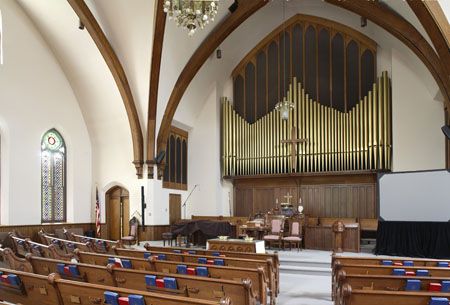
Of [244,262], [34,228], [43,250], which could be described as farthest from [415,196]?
[34,228]

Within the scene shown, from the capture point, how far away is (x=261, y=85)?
47.5 ft

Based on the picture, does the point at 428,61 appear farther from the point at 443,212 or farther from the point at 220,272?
the point at 220,272

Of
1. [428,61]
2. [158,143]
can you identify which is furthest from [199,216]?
[428,61]

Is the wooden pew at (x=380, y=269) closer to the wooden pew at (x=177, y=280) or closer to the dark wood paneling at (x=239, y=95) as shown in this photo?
the wooden pew at (x=177, y=280)

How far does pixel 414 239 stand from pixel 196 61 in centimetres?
761

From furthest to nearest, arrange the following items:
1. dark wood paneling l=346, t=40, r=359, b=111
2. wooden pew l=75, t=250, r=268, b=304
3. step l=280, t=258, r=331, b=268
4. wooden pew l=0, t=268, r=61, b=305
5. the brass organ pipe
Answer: dark wood paneling l=346, t=40, r=359, b=111, the brass organ pipe, step l=280, t=258, r=331, b=268, wooden pew l=75, t=250, r=268, b=304, wooden pew l=0, t=268, r=61, b=305

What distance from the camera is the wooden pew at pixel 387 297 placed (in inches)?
141

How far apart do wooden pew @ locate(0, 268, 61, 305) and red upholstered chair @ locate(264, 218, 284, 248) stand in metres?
7.14

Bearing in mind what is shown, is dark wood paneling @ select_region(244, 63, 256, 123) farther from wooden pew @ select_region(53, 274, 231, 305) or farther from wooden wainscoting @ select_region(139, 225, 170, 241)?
Answer: wooden pew @ select_region(53, 274, 231, 305)

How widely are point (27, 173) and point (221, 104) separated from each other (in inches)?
258

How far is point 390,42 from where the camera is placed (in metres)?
12.2

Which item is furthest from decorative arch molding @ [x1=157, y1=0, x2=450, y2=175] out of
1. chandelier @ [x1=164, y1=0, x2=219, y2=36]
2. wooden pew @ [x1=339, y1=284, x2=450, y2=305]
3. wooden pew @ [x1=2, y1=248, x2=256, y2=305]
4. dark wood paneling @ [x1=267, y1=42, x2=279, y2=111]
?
wooden pew @ [x1=2, y1=248, x2=256, y2=305]

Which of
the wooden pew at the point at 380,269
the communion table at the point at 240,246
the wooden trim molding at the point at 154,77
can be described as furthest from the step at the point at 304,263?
the wooden trim molding at the point at 154,77

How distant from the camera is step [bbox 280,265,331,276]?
8406 mm
